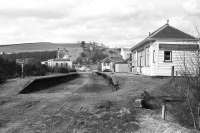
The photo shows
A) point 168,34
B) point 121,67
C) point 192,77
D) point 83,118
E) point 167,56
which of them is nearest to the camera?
point 192,77

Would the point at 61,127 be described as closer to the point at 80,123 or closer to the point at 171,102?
the point at 80,123

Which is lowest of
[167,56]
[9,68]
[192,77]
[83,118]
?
[83,118]

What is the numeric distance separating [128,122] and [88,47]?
404 feet

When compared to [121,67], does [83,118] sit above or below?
below

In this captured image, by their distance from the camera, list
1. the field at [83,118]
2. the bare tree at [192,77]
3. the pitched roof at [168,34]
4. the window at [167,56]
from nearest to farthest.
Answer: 1. the field at [83,118]
2. the bare tree at [192,77]
3. the window at [167,56]
4. the pitched roof at [168,34]

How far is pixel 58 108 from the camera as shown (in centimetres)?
1020

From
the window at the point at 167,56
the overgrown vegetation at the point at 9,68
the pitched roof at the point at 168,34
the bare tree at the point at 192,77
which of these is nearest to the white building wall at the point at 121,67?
the pitched roof at the point at 168,34

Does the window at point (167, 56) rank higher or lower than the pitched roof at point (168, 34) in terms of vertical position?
lower

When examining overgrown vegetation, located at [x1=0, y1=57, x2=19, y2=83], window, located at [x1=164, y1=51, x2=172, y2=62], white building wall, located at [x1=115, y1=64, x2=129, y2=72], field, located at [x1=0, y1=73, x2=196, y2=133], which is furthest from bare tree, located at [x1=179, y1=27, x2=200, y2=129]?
white building wall, located at [x1=115, y1=64, x2=129, y2=72]

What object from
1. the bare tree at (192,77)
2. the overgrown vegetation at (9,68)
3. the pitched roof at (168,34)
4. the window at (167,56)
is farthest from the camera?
the pitched roof at (168,34)

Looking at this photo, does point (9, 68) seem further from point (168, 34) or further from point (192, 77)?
point (192, 77)

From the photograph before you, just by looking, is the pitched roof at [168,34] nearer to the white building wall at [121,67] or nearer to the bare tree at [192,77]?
the bare tree at [192,77]

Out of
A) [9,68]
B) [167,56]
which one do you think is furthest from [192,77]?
[9,68]

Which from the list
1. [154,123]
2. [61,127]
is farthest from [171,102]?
[61,127]
